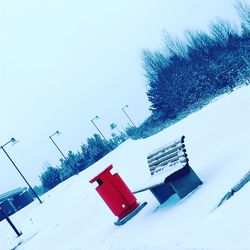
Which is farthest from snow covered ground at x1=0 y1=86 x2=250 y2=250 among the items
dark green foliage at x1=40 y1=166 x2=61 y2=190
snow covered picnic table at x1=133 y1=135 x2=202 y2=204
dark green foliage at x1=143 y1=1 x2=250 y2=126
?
dark green foliage at x1=40 y1=166 x2=61 y2=190

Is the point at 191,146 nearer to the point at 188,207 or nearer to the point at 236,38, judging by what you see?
the point at 188,207

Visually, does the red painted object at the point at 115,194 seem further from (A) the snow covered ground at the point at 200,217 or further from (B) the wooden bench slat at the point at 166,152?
(B) the wooden bench slat at the point at 166,152

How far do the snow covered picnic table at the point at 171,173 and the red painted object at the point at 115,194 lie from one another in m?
0.85

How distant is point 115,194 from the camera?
8242mm

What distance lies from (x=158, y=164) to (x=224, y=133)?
3077mm

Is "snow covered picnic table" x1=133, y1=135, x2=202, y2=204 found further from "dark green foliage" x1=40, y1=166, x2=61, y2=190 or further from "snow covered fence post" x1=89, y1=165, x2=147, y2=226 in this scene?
"dark green foliage" x1=40, y1=166, x2=61, y2=190

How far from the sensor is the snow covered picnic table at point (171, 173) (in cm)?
645

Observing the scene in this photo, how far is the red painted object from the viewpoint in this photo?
27.0 ft

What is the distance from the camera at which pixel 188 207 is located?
5883 millimetres

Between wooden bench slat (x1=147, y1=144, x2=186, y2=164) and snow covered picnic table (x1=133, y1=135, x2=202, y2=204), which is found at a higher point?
wooden bench slat (x1=147, y1=144, x2=186, y2=164)

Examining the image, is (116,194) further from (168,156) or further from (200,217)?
(200,217)

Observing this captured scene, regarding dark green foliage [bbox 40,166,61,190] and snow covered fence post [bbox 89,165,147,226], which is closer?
snow covered fence post [bbox 89,165,147,226]

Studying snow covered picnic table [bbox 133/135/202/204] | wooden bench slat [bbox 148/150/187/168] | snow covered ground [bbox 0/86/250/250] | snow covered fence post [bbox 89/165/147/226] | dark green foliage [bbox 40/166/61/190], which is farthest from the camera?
dark green foliage [bbox 40/166/61/190]

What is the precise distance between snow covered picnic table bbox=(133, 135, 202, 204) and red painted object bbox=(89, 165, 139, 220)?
852 mm
